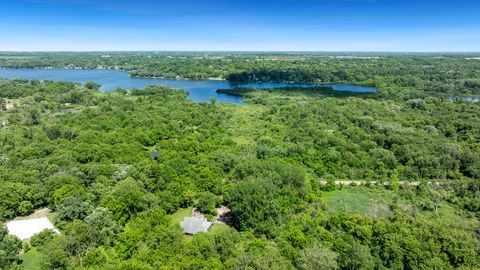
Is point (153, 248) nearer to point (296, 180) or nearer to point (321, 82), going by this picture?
point (296, 180)

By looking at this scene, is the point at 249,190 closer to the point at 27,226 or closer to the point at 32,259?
the point at 32,259

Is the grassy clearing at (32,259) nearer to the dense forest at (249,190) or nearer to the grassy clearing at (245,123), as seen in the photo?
the dense forest at (249,190)

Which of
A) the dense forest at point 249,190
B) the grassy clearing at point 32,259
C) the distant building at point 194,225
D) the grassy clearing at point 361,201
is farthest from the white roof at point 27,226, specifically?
the grassy clearing at point 361,201

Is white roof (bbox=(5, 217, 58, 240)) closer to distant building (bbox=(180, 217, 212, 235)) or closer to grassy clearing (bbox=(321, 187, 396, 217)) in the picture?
distant building (bbox=(180, 217, 212, 235))

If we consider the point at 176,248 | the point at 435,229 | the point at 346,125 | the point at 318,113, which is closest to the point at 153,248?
the point at 176,248

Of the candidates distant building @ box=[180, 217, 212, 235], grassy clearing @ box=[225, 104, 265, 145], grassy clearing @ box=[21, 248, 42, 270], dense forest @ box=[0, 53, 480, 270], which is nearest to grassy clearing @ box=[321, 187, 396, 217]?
dense forest @ box=[0, 53, 480, 270]

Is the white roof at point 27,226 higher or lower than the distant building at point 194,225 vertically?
higher
